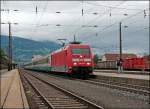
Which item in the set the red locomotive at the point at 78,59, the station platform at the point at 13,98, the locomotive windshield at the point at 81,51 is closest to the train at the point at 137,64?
the locomotive windshield at the point at 81,51

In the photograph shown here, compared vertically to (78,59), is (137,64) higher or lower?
lower

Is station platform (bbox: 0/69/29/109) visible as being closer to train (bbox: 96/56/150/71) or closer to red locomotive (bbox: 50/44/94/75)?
red locomotive (bbox: 50/44/94/75)

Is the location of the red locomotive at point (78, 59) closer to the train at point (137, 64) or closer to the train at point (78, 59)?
the train at point (78, 59)

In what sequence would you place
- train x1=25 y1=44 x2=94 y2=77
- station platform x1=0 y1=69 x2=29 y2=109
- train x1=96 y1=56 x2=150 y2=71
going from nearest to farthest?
station platform x1=0 y1=69 x2=29 y2=109, train x1=25 y1=44 x2=94 y2=77, train x1=96 y1=56 x2=150 y2=71

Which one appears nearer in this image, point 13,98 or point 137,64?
point 13,98

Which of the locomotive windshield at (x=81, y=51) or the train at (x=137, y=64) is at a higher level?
the locomotive windshield at (x=81, y=51)

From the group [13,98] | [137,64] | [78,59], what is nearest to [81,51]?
[78,59]

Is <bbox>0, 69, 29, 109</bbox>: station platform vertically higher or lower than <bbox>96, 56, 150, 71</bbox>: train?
lower

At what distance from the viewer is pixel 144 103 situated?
1659 cm

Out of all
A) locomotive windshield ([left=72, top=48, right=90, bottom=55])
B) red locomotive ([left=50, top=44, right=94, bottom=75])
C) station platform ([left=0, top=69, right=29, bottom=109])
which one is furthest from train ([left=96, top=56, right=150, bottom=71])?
station platform ([left=0, top=69, right=29, bottom=109])

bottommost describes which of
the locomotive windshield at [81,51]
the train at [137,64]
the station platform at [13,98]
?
the station platform at [13,98]

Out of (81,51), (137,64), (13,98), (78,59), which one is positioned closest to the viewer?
(13,98)

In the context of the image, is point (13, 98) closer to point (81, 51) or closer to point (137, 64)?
point (81, 51)

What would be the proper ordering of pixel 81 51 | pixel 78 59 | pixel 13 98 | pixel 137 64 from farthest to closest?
pixel 137 64, pixel 81 51, pixel 78 59, pixel 13 98
